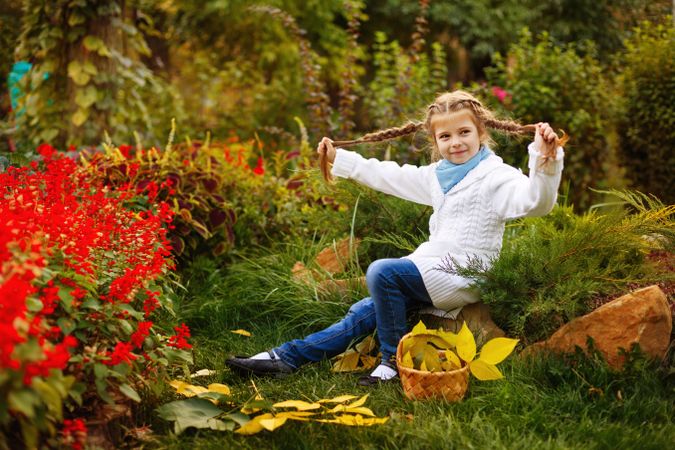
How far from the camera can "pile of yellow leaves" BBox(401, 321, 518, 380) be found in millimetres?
2627

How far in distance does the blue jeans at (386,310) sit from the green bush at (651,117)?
294cm

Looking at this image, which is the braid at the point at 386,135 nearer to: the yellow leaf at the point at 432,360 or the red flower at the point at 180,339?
the yellow leaf at the point at 432,360

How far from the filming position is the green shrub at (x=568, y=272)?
2.88 m

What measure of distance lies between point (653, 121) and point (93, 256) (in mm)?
4250

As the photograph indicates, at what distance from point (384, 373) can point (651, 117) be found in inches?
134

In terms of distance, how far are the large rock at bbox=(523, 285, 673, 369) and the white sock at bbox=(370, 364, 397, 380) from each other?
700mm

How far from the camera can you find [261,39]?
1009 cm

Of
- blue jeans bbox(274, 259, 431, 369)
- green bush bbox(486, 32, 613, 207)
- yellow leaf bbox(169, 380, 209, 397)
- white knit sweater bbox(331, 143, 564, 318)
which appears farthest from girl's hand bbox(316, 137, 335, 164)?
green bush bbox(486, 32, 613, 207)

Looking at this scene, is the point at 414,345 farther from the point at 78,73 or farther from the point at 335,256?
the point at 78,73

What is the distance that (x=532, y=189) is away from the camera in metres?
2.73

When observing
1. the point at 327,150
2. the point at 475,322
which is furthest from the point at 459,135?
the point at 475,322

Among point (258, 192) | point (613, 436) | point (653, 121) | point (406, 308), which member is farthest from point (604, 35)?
point (613, 436)

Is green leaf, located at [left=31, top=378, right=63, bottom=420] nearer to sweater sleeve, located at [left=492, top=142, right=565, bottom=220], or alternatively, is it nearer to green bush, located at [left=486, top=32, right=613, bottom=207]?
sweater sleeve, located at [left=492, top=142, right=565, bottom=220]

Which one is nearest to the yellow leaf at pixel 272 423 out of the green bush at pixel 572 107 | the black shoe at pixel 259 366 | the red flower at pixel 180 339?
the red flower at pixel 180 339
